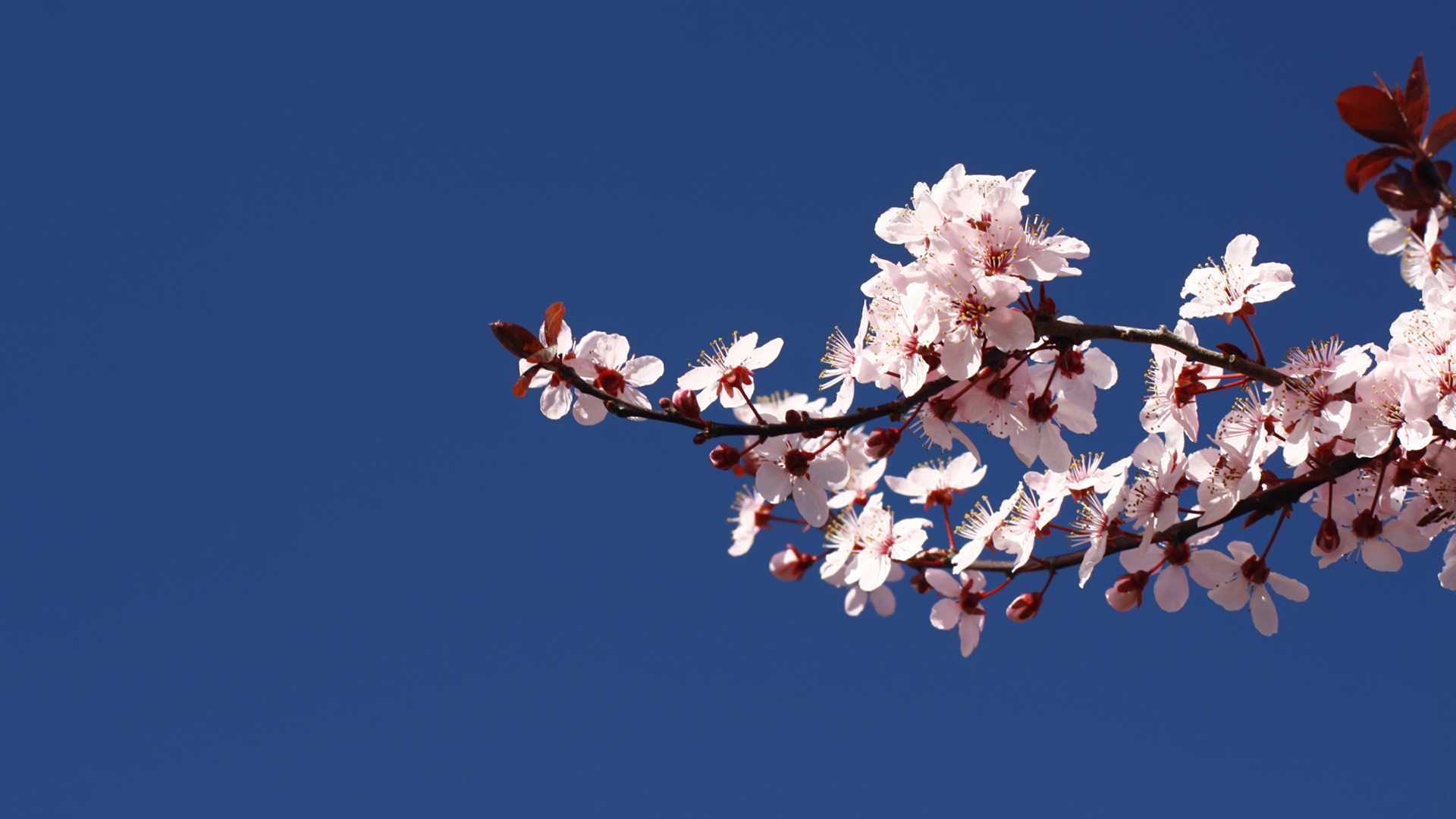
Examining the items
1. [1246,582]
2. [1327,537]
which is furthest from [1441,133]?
[1246,582]

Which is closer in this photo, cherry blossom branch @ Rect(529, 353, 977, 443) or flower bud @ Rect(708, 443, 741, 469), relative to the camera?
cherry blossom branch @ Rect(529, 353, 977, 443)

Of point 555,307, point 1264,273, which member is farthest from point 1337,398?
point 555,307

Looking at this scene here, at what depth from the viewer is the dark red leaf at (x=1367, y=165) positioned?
5.50 ft

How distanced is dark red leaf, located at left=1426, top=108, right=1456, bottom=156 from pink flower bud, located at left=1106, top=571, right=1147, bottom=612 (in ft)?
3.37

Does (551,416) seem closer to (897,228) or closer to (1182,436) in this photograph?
(897,228)

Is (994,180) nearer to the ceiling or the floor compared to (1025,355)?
nearer to the ceiling

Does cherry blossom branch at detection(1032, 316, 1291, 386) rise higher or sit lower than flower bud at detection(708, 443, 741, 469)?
lower

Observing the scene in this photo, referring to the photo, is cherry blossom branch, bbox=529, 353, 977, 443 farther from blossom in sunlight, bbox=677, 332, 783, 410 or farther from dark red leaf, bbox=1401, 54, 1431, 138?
dark red leaf, bbox=1401, 54, 1431, 138

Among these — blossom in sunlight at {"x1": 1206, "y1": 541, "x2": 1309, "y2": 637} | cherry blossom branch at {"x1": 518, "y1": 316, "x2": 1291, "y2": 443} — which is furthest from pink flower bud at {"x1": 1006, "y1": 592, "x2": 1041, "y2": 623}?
cherry blossom branch at {"x1": 518, "y1": 316, "x2": 1291, "y2": 443}

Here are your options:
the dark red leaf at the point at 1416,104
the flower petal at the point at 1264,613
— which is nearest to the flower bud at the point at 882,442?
the flower petal at the point at 1264,613

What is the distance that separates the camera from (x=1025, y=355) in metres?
2.03

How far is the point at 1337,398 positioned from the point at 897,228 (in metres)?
0.83

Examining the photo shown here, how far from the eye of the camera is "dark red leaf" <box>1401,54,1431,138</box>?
5.37ft

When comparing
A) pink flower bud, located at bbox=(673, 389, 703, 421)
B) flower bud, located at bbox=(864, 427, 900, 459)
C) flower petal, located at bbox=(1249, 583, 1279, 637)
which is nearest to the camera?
pink flower bud, located at bbox=(673, 389, 703, 421)
